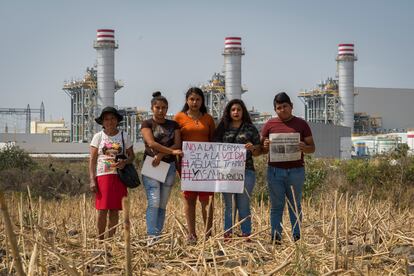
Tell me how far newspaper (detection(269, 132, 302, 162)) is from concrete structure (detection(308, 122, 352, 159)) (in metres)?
47.9

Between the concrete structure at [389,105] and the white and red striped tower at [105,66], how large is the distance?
26.2m

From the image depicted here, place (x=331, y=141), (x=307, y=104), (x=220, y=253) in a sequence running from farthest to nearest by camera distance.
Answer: (x=307, y=104)
(x=331, y=141)
(x=220, y=253)

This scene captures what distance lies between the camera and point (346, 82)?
61938 millimetres

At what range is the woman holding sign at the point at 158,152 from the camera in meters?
5.91

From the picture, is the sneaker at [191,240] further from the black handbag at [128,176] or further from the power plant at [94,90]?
the power plant at [94,90]

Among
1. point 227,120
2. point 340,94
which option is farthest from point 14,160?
point 340,94

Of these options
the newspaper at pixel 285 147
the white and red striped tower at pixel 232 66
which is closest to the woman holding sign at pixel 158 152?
the newspaper at pixel 285 147

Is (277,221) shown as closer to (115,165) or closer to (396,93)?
(115,165)

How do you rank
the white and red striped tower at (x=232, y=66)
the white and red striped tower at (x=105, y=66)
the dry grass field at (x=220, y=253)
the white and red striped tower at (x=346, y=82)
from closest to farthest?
the dry grass field at (x=220, y=253) < the white and red striped tower at (x=105, y=66) < the white and red striped tower at (x=232, y=66) < the white and red striped tower at (x=346, y=82)

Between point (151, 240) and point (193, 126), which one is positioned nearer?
point (151, 240)

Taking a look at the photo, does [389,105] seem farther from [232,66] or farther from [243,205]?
[243,205]

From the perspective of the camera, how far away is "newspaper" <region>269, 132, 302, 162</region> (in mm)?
5891

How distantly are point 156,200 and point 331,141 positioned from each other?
49.4 m

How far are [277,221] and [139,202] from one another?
16.2 feet
